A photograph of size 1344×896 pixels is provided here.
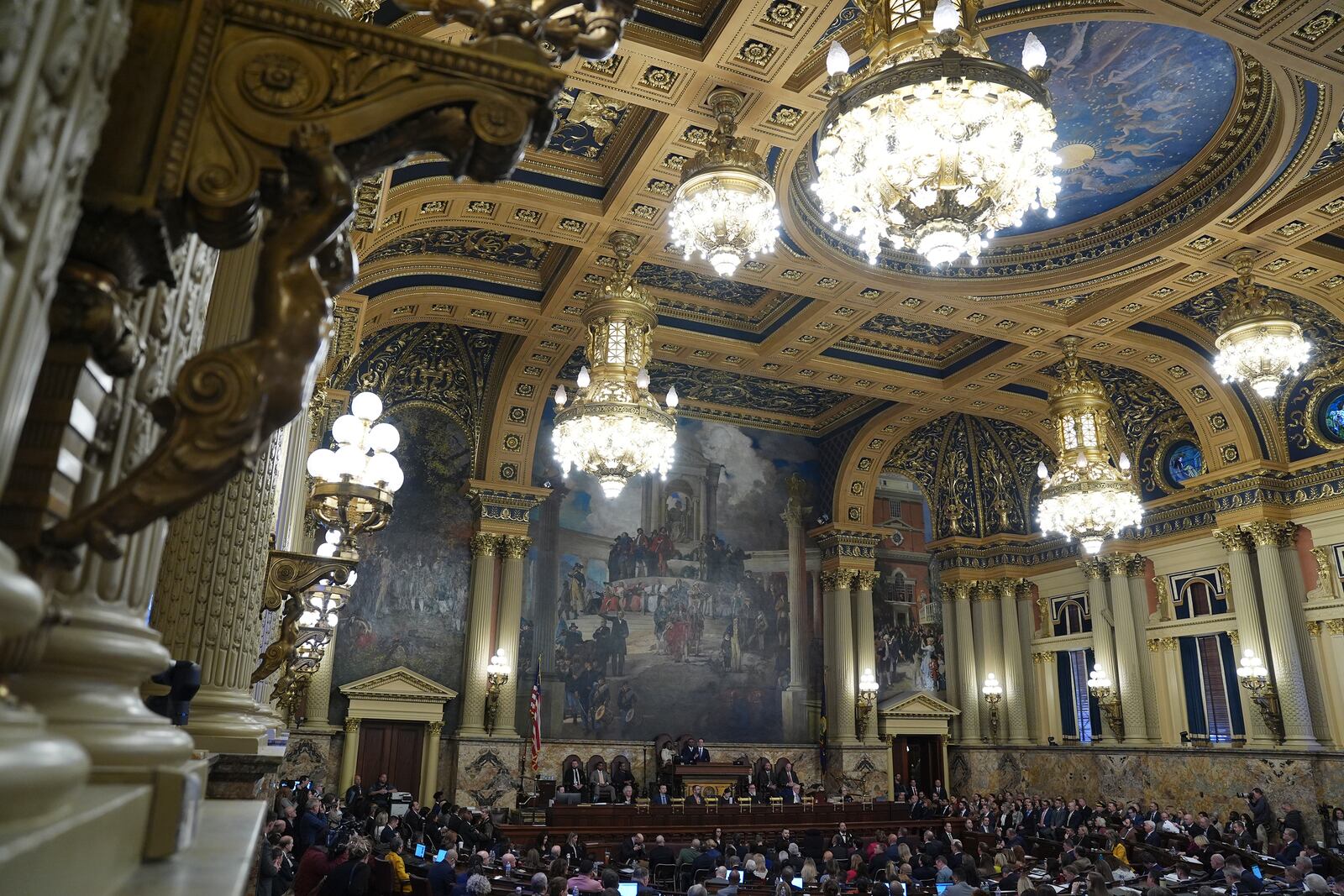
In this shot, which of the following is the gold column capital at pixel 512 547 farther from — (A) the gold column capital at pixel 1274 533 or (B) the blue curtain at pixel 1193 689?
(A) the gold column capital at pixel 1274 533

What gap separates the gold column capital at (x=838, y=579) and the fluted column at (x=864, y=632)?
20cm

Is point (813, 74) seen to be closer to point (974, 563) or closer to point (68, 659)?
point (68, 659)

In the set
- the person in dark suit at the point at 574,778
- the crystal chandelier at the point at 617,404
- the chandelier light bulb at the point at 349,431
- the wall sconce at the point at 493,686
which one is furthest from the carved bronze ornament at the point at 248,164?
the person in dark suit at the point at 574,778

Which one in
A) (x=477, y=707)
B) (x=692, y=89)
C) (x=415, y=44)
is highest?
(x=692, y=89)

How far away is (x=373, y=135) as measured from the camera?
4.76 feet

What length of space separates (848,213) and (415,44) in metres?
6.04

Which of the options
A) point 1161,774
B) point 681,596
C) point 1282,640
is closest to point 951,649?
point 1161,774

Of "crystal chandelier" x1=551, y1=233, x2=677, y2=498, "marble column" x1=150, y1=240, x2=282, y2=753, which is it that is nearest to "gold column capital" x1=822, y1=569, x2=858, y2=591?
"crystal chandelier" x1=551, y1=233, x2=677, y2=498

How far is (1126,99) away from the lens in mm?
11094

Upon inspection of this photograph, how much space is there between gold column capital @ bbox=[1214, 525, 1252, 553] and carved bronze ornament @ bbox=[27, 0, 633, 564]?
19.0 metres

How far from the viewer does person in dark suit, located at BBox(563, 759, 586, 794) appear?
666 inches

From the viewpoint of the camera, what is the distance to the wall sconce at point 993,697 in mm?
A: 21875

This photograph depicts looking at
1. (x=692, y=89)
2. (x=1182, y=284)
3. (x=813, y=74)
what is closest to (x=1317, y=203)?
(x=1182, y=284)

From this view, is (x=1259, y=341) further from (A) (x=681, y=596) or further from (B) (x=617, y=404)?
(A) (x=681, y=596)
